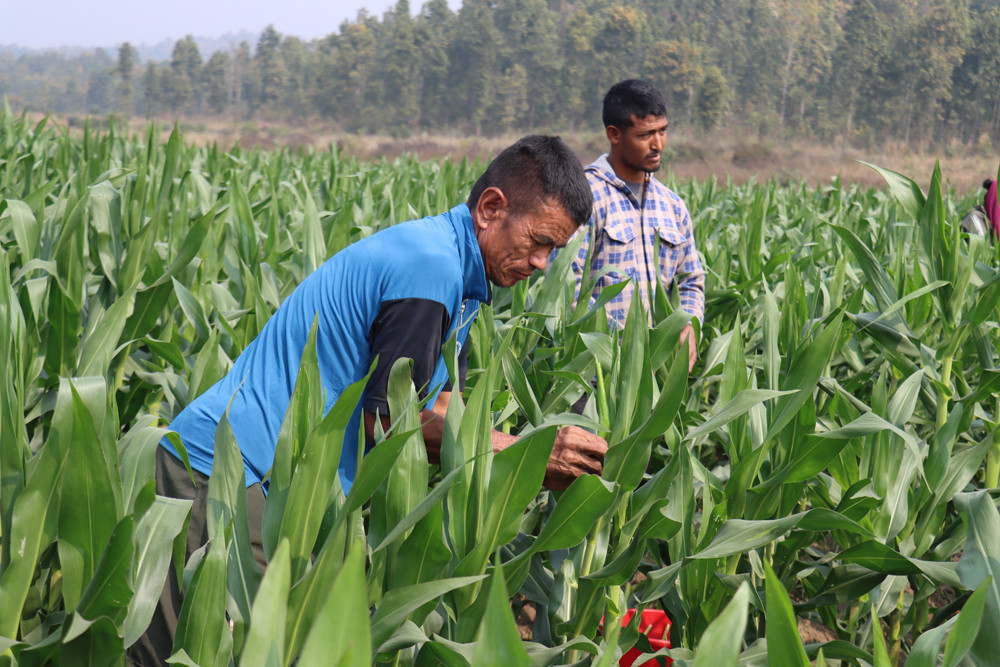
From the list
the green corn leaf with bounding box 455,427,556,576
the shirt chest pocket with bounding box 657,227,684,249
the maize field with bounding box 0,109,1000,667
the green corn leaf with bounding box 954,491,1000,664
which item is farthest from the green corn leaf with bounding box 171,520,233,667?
the shirt chest pocket with bounding box 657,227,684,249

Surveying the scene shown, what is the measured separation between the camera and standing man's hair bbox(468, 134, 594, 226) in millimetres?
1569

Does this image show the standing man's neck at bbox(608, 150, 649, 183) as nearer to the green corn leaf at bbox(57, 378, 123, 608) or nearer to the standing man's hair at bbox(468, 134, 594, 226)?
the standing man's hair at bbox(468, 134, 594, 226)

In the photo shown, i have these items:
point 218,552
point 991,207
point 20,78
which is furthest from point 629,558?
point 20,78

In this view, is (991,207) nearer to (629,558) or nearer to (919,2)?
(629,558)

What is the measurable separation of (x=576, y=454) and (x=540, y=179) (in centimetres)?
52

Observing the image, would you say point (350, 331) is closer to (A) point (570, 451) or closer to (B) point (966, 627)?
(A) point (570, 451)

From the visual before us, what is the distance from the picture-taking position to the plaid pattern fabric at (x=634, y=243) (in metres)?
2.96

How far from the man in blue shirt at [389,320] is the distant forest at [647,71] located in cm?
4942

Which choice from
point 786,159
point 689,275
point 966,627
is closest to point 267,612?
point 966,627

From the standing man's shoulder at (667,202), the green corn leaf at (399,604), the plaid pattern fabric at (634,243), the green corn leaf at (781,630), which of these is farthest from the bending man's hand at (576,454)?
the standing man's shoulder at (667,202)

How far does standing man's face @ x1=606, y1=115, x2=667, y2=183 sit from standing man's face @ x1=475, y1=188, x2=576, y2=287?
1.43m

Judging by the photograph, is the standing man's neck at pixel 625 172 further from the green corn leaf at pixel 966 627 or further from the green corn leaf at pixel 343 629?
the green corn leaf at pixel 343 629

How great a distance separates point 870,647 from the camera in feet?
6.33

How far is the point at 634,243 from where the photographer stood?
3.00m
